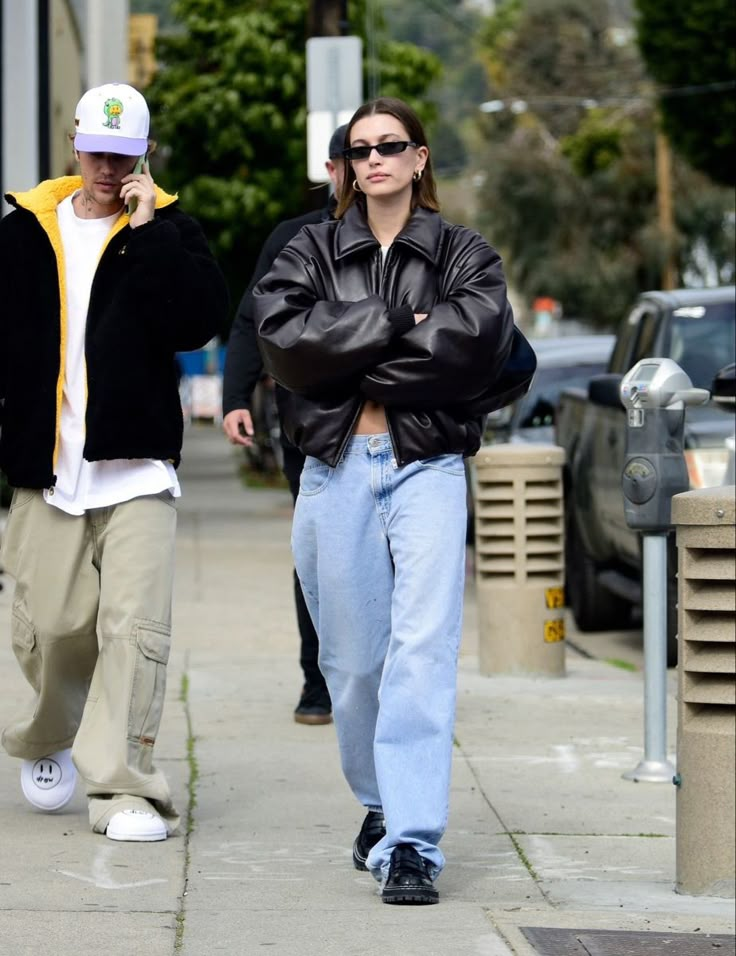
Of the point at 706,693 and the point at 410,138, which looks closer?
the point at 706,693

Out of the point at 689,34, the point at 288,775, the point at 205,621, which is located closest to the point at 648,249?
the point at 689,34

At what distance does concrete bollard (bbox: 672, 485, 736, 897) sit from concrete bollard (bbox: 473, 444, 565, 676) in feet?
12.6

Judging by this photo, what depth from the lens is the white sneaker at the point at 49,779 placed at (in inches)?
228

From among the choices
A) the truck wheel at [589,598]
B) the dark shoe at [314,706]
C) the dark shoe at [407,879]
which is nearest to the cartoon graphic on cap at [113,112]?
the dark shoe at [407,879]

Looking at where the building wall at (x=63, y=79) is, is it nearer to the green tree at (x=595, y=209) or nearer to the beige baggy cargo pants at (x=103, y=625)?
the beige baggy cargo pants at (x=103, y=625)

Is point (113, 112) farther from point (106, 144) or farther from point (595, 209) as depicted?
point (595, 209)

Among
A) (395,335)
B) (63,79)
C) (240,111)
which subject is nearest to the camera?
(395,335)

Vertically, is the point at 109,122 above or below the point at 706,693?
above

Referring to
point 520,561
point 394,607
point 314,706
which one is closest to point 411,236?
point 394,607

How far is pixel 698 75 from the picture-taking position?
30.7 metres

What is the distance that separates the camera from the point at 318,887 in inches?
201

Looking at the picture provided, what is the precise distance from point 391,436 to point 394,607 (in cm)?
42

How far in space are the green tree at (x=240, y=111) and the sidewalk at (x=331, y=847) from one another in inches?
691

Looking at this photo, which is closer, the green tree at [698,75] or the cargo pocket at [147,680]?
the cargo pocket at [147,680]
